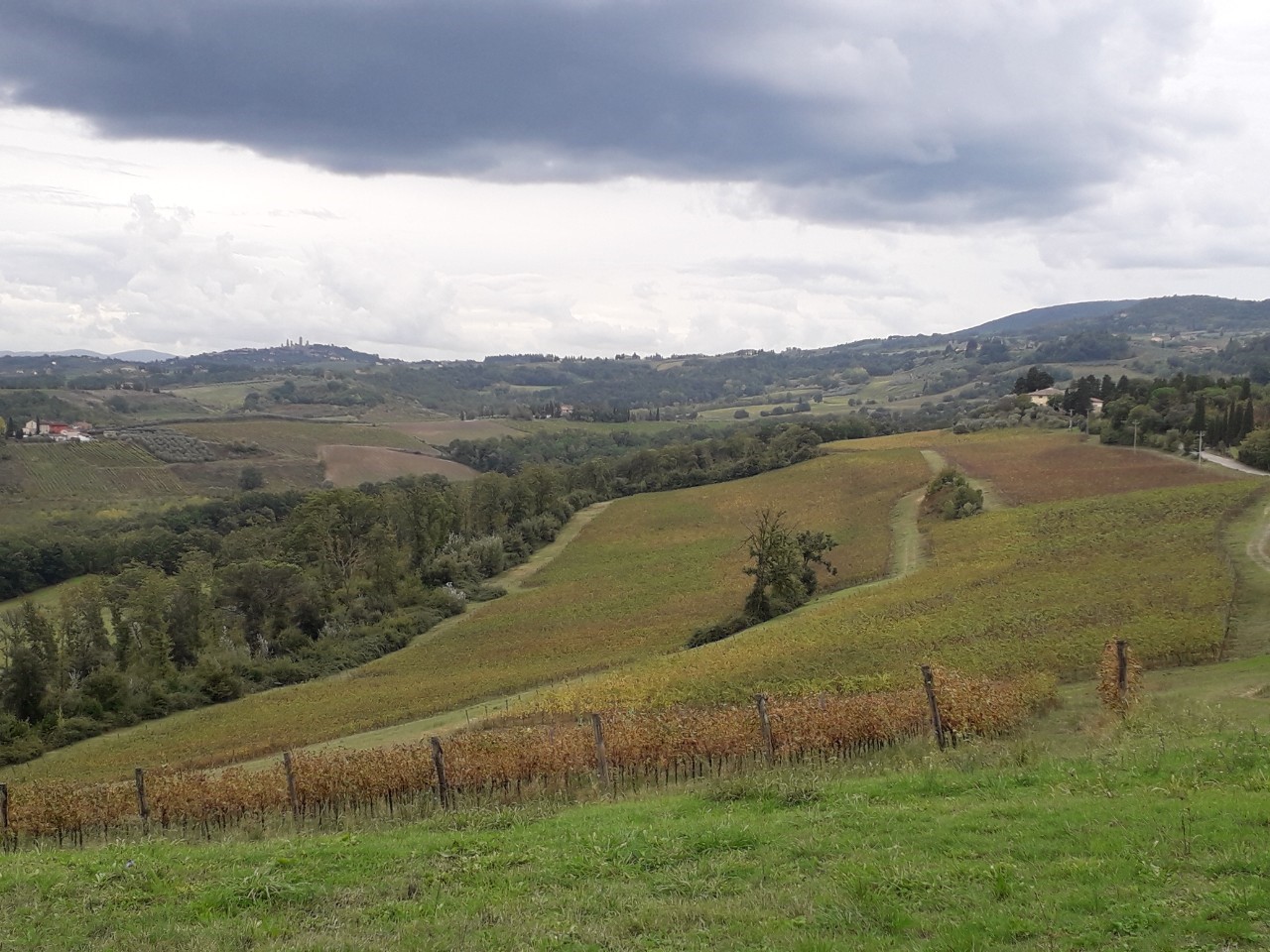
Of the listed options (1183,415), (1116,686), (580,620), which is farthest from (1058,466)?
(1116,686)

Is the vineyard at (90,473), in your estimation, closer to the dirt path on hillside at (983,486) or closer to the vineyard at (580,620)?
the vineyard at (580,620)

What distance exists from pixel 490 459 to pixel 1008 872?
585 feet

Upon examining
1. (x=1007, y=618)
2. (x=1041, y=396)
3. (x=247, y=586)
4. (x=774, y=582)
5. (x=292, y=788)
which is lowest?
(x=247, y=586)

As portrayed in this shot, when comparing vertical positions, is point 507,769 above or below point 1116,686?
below

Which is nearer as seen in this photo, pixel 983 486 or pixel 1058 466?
pixel 983 486

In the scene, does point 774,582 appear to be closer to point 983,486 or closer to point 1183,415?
point 983,486

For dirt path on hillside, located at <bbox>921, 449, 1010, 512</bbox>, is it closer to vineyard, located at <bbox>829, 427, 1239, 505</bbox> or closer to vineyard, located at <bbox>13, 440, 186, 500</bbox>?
vineyard, located at <bbox>829, 427, 1239, 505</bbox>

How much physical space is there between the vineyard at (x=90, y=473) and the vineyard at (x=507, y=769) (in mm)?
135332

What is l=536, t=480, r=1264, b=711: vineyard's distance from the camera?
31375 millimetres

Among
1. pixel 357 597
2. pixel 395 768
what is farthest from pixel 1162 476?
pixel 395 768

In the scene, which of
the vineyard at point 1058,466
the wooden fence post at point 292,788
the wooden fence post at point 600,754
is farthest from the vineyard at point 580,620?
the wooden fence post at point 600,754

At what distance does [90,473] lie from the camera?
148 meters

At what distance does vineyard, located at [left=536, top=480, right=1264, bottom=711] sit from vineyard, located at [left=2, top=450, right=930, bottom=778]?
710cm

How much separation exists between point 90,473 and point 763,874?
528 feet
